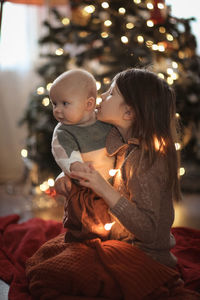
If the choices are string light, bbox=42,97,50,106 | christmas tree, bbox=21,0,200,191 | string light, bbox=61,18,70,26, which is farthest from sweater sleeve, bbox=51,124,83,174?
string light, bbox=61,18,70,26

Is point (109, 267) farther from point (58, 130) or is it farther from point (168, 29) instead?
point (168, 29)

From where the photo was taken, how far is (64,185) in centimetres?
151

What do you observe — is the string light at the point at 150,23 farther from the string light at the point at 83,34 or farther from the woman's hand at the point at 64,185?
the woman's hand at the point at 64,185

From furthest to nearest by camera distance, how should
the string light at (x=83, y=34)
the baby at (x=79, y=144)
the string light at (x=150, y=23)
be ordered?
the string light at (x=83, y=34) → the string light at (x=150, y=23) → the baby at (x=79, y=144)

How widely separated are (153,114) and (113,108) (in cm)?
15

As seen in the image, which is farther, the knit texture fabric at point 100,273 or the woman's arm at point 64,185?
the woman's arm at point 64,185

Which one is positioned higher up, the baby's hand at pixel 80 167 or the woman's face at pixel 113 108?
the woman's face at pixel 113 108

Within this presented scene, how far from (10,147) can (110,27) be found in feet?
5.23

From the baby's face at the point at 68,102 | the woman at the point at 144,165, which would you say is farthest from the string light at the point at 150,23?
the baby's face at the point at 68,102

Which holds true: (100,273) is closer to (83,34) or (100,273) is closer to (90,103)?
(90,103)

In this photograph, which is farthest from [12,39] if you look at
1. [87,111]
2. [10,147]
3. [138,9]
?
[87,111]

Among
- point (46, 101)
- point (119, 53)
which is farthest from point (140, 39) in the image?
point (46, 101)

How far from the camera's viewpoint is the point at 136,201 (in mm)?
1384

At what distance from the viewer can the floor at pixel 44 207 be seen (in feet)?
7.77
